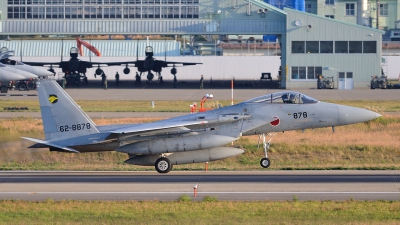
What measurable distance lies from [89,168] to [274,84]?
50.4 metres

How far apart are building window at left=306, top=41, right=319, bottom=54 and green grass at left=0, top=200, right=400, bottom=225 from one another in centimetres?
5058

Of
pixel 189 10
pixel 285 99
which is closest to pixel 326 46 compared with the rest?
pixel 189 10

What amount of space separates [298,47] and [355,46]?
18.6 ft

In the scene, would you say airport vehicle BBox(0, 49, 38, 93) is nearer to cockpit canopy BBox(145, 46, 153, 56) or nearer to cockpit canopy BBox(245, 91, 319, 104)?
cockpit canopy BBox(145, 46, 153, 56)

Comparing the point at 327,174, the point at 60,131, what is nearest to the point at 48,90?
the point at 60,131

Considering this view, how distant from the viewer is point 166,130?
21500 mm

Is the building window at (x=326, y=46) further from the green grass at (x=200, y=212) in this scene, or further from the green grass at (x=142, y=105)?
the green grass at (x=200, y=212)

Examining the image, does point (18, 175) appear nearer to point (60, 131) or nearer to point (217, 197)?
point (60, 131)

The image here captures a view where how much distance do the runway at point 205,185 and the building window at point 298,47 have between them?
1769 inches

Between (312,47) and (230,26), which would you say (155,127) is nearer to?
(230,26)

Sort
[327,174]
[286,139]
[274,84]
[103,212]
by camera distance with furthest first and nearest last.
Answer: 1. [274,84]
2. [286,139]
3. [327,174]
4. [103,212]

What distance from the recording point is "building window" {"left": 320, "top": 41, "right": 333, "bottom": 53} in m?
65.5

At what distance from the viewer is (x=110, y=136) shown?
21.5 metres

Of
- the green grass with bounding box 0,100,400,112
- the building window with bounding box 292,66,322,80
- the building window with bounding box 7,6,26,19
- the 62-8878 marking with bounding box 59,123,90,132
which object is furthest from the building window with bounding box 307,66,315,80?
the 62-8878 marking with bounding box 59,123,90,132
